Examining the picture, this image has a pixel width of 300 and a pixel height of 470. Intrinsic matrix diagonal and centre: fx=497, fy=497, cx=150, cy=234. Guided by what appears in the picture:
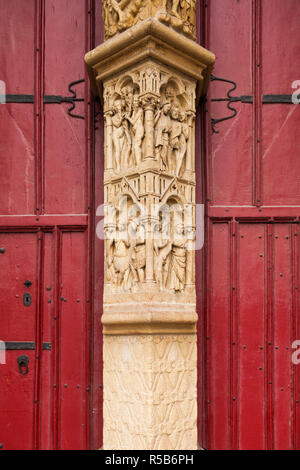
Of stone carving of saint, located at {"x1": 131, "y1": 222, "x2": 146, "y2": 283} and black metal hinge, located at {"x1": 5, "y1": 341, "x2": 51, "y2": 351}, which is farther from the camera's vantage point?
black metal hinge, located at {"x1": 5, "y1": 341, "x2": 51, "y2": 351}

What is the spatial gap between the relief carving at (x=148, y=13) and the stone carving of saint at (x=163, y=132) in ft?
1.51

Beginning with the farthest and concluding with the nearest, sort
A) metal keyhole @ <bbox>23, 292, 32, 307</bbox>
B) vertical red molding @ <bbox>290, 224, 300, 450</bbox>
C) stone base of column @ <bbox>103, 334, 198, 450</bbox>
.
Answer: metal keyhole @ <bbox>23, 292, 32, 307</bbox>, vertical red molding @ <bbox>290, 224, 300, 450</bbox>, stone base of column @ <bbox>103, 334, 198, 450</bbox>

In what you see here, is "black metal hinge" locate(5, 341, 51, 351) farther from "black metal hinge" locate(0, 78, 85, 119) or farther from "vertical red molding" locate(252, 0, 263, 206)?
"vertical red molding" locate(252, 0, 263, 206)

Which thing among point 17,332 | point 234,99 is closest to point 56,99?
point 234,99

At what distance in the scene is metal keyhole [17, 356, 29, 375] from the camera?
3.16 meters

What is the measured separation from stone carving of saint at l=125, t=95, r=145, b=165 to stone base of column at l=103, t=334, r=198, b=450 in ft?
3.28

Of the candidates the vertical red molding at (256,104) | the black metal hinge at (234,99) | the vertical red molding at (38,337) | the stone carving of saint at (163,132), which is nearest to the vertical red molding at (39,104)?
the vertical red molding at (38,337)

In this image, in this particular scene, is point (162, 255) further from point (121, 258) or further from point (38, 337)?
point (38, 337)

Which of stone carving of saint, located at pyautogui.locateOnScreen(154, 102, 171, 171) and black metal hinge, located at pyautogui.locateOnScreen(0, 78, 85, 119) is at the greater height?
black metal hinge, located at pyautogui.locateOnScreen(0, 78, 85, 119)

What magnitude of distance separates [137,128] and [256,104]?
3.21ft

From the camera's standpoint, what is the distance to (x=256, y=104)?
130 inches

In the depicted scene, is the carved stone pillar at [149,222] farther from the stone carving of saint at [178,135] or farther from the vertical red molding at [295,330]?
the vertical red molding at [295,330]

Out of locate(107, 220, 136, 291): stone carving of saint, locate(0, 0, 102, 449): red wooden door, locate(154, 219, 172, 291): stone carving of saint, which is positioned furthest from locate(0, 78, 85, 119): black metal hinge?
locate(154, 219, 172, 291): stone carving of saint

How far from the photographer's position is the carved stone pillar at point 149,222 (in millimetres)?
2660
